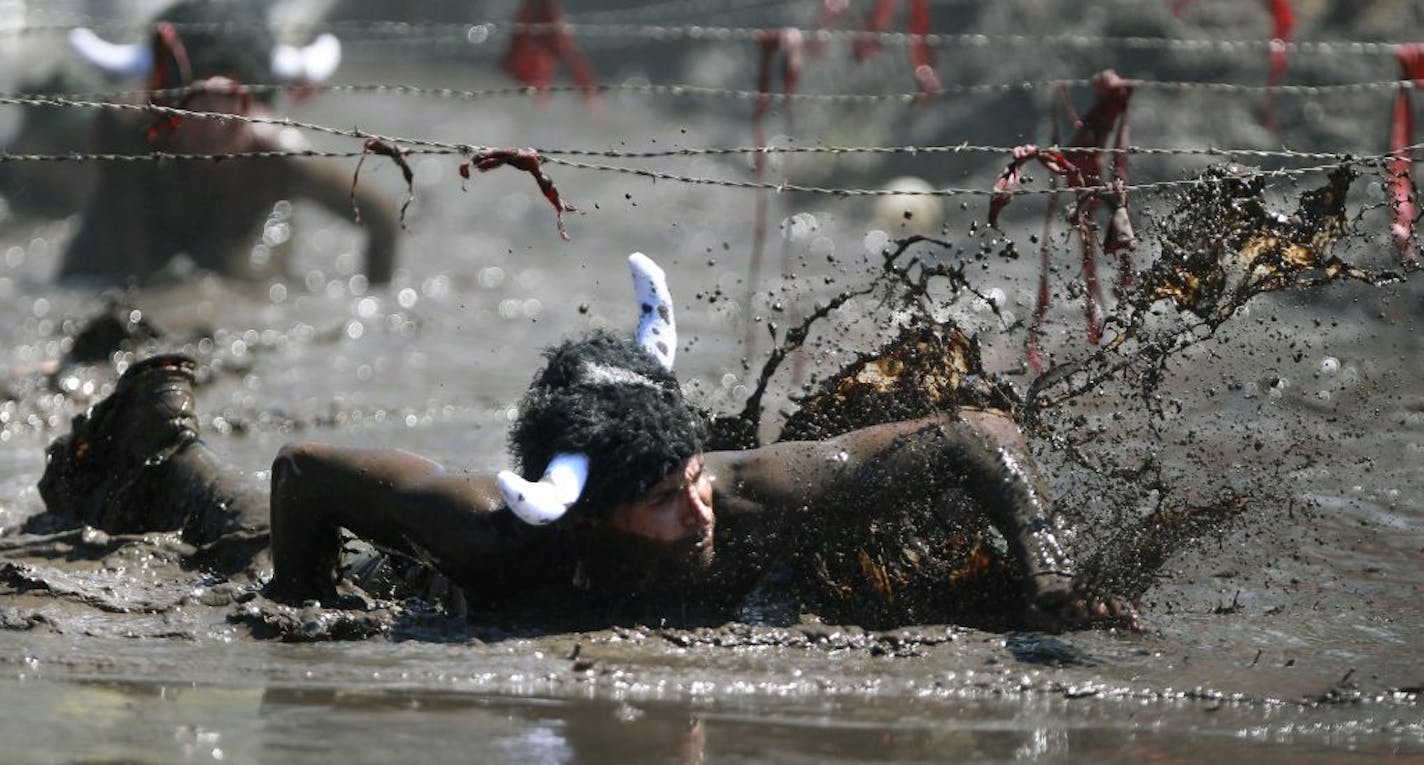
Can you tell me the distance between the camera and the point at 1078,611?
4.66 metres

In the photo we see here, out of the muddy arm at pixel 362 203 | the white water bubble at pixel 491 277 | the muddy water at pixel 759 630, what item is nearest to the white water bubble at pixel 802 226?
the white water bubble at pixel 491 277

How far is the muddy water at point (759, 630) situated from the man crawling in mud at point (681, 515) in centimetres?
15

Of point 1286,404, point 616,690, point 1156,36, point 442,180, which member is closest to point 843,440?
point 616,690

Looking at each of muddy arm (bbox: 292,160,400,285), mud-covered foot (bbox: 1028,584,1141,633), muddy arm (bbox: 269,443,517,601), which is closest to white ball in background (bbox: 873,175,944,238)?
muddy arm (bbox: 292,160,400,285)

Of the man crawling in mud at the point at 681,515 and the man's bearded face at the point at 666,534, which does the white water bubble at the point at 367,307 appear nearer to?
the man crawling in mud at the point at 681,515

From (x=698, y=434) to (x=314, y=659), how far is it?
3.19 ft

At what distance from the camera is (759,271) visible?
11.2 meters

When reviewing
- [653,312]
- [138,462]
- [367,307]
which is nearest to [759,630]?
[653,312]

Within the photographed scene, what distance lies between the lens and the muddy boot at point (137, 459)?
5.79 m

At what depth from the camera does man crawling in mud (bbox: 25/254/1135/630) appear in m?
4.57

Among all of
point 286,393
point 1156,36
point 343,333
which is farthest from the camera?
point 1156,36

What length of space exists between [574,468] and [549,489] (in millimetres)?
138

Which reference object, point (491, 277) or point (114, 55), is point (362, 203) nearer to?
point (491, 277)

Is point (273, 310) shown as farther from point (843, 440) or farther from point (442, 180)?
point (843, 440)
